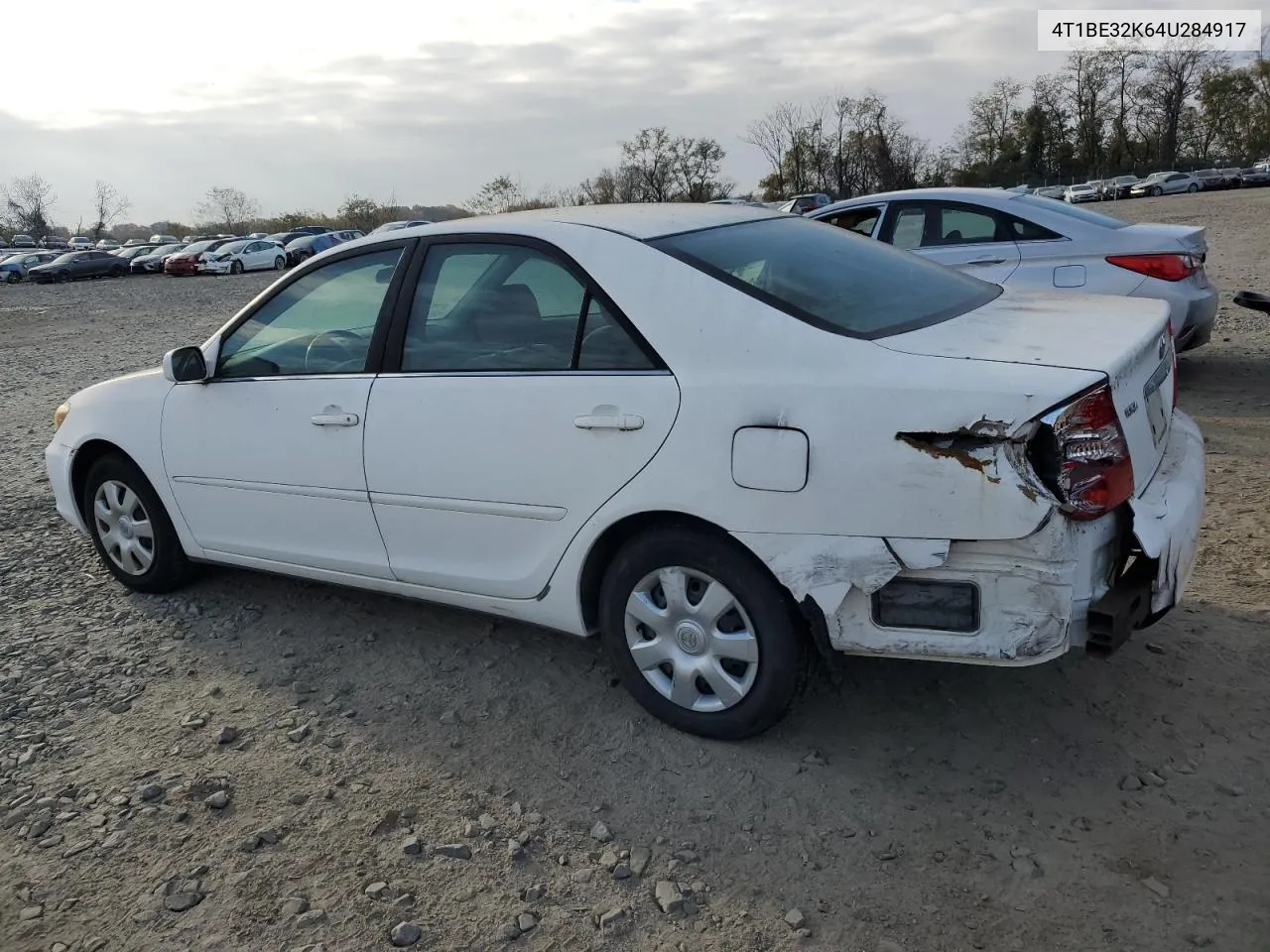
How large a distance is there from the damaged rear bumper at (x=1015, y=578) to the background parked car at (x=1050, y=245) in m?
4.32

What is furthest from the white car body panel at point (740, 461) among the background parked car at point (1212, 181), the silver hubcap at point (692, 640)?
the background parked car at point (1212, 181)

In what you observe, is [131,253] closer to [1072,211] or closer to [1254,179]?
[1072,211]

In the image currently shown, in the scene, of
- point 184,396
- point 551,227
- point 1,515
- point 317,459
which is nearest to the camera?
point 551,227

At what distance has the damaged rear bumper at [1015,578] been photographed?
8.61 feet

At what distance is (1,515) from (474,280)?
163 inches

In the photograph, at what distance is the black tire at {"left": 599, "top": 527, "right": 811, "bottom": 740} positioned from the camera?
9.70 ft

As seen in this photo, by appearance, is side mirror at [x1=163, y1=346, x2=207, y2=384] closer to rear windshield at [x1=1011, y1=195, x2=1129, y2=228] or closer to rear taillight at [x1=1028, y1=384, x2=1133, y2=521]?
rear taillight at [x1=1028, y1=384, x2=1133, y2=521]

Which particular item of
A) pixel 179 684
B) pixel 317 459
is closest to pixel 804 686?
pixel 317 459

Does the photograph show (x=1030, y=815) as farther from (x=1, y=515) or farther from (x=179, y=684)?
(x=1, y=515)

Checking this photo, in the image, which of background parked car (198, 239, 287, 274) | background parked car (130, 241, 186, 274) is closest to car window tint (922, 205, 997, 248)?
background parked car (198, 239, 287, 274)

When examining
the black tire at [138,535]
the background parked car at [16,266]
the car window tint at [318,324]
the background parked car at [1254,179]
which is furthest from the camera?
the background parked car at [1254,179]

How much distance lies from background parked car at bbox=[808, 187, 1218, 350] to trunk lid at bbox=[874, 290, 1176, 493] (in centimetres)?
363

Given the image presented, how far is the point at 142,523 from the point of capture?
4.62 metres

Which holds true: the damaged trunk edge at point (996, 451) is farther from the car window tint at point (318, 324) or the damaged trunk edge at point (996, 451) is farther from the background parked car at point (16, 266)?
the background parked car at point (16, 266)
